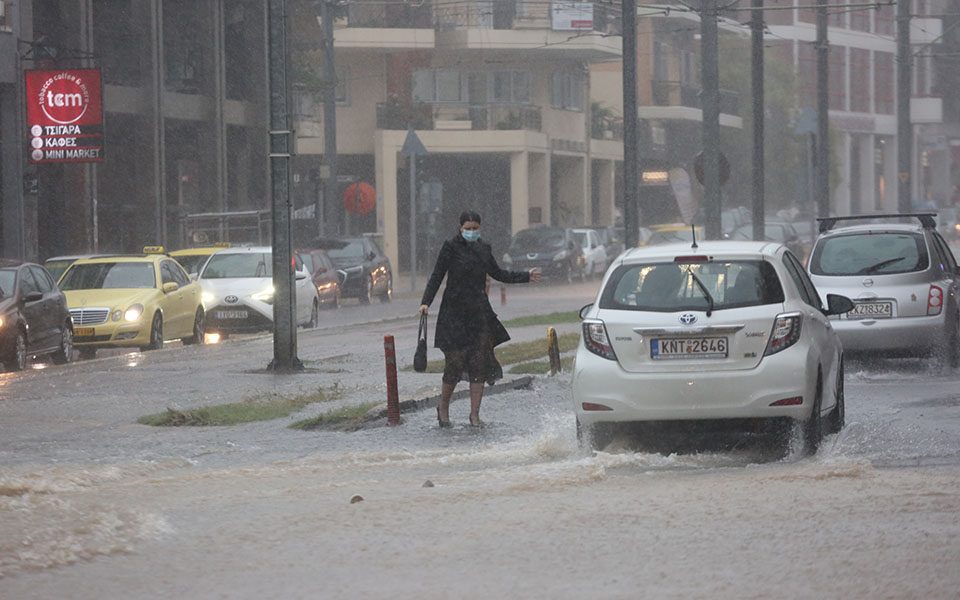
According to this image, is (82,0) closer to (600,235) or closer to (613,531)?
(600,235)

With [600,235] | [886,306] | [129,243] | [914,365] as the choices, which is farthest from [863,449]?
[600,235]

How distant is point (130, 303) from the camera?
84.1 feet

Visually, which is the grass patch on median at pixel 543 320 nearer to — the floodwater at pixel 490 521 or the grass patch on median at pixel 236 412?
the grass patch on median at pixel 236 412

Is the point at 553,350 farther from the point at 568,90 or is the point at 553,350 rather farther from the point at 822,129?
the point at 568,90

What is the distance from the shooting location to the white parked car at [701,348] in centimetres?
1129

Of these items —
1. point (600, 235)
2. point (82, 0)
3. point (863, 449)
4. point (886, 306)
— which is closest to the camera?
point (863, 449)

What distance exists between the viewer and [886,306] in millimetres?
18281

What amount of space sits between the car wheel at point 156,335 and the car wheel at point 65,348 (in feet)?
5.58

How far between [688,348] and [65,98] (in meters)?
26.5

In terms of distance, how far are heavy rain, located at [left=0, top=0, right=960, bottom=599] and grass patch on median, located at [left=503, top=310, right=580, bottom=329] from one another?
0.22 metres

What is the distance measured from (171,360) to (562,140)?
41.9 m

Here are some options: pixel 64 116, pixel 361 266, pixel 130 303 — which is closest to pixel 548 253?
pixel 361 266

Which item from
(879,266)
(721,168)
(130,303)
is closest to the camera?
(879,266)

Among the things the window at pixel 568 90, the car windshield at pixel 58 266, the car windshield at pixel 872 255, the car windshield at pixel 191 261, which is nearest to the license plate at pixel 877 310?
the car windshield at pixel 872 255
